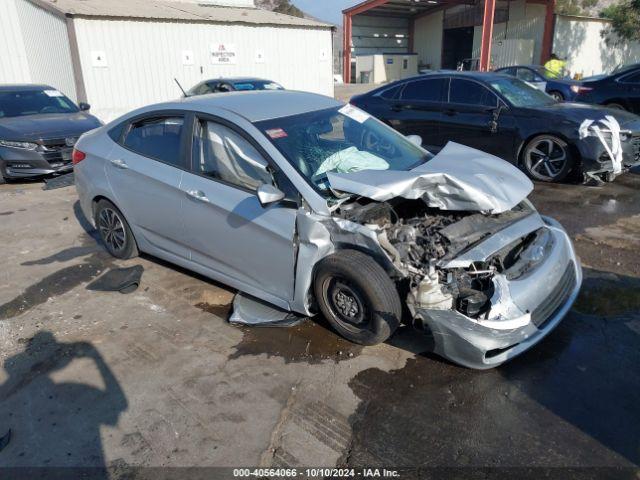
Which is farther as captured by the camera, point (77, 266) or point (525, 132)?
point (525, 132)

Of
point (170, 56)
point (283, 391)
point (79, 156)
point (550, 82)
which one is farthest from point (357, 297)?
point (170, 56)

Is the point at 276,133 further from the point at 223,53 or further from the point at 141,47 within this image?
the point at 223,53

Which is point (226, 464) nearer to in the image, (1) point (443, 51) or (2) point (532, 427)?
(2) point (532, 427)

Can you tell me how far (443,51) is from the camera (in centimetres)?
3547

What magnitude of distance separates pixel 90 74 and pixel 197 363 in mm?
12829

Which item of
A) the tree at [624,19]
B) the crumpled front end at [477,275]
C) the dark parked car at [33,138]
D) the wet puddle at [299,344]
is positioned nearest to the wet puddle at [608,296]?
the crumpled front end at [477,275]

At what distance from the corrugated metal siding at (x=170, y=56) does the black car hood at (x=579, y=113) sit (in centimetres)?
1163

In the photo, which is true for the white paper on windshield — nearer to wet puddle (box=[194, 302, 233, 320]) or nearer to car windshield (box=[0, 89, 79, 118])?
wet puddle (box=[194, 302, 233, 320])

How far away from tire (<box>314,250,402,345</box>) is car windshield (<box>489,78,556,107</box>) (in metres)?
5.20

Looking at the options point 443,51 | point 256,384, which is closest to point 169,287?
point 256,384

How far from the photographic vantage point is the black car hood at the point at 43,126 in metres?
8.17

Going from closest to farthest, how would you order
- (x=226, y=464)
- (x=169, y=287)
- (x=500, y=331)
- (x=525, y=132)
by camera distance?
(x=226, y=464), (x=500, y=331), (x=169, y=287), (x=525, y=132)

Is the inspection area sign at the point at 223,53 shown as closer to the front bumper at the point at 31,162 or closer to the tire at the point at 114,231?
the front bumper at the point at 31,162

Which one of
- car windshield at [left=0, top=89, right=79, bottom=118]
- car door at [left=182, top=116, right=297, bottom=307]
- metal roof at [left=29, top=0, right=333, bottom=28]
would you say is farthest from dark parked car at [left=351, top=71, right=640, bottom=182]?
metal roof at [left=29, top=0, right=333, bottom=28]
